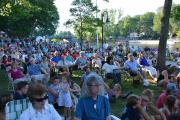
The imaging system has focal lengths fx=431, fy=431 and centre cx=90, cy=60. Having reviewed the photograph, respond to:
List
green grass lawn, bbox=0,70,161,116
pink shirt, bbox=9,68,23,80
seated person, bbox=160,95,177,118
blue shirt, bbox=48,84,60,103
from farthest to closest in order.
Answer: pink shirt, bbox=9,68,23,80
green grass lawn, bbox=0,70,161,116
blue shirt, bbox=48,84,60,103
seated person, bbox=160,95,177,118

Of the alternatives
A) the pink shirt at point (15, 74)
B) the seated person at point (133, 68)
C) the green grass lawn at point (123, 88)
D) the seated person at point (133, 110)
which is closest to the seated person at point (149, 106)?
the seated person at point (133, 110)

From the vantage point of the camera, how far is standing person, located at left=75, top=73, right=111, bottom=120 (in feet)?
15.9

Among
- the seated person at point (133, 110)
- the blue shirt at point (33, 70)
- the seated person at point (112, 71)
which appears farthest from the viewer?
the seated person at point (112, 71)

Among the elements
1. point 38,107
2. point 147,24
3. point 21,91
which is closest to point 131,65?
point 21,91

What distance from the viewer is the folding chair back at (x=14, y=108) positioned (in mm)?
5883

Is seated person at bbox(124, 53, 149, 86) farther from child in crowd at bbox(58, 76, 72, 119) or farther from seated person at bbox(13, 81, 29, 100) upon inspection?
seated person at bbox(13, 81, 29, 100)

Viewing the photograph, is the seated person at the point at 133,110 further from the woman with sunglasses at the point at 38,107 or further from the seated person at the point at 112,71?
the seated person at the point at 112,71

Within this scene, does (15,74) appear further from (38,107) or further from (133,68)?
(38,107)

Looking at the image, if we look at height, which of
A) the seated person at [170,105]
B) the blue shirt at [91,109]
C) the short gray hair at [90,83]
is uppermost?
the short gray hair at [90,83]

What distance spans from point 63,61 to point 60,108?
7.17 metres

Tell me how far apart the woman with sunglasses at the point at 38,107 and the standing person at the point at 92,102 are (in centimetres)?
45

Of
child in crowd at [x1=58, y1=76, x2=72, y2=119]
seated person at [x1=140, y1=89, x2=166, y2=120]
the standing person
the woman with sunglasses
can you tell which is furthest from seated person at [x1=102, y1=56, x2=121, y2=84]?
the woman with sunglasses

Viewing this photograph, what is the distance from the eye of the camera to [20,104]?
6.20m

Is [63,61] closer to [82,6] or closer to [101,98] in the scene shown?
[101,98]
